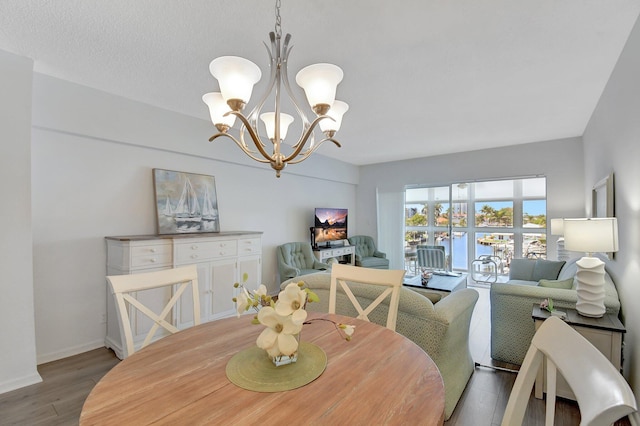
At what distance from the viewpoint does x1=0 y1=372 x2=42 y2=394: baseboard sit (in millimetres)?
2255

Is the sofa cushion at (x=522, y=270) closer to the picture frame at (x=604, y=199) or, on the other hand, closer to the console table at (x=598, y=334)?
the picture frame at (x=604, y=199)

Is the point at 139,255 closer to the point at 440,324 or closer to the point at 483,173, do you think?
the point at 440,324

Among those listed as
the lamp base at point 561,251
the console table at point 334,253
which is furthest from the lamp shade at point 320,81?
the lamp base at point 561,251

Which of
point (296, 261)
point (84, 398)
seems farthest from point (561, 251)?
point (84, 398)

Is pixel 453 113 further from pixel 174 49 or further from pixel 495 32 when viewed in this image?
pixel 174 49

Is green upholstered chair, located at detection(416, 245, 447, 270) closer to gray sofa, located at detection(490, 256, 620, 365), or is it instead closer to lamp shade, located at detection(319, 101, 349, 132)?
gray sofa, located at detection(490, 256, 620, 365)

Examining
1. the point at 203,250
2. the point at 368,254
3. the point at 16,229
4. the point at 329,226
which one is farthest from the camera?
the point at 368,254

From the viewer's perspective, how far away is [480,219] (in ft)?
19.6

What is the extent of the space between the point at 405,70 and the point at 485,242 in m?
4.63

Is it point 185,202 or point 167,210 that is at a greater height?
point 185,202

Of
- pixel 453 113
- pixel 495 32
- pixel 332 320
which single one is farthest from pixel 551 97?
pixel 332 320

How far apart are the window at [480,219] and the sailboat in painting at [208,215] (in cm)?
427

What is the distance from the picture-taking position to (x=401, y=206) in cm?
654

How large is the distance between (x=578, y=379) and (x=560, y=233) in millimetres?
4399
